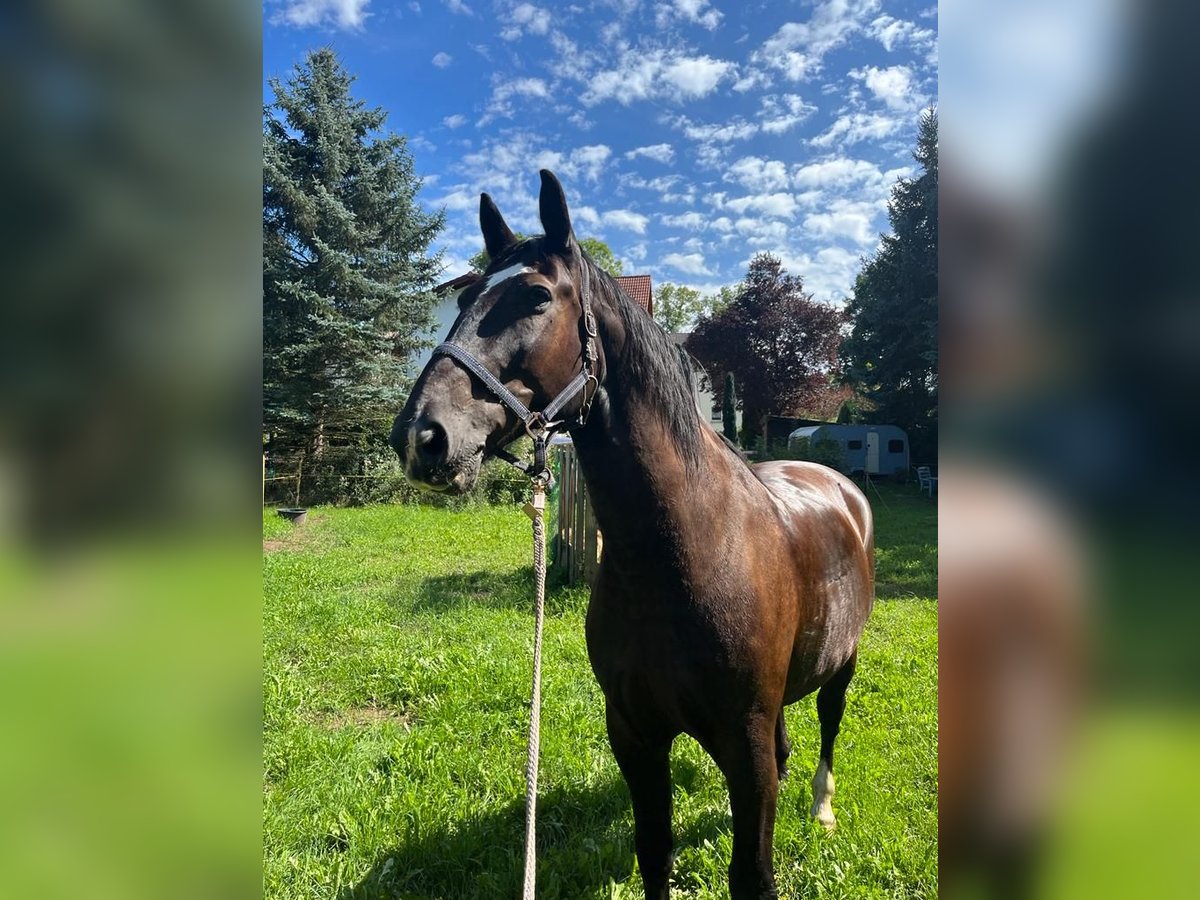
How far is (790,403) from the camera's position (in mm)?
29641

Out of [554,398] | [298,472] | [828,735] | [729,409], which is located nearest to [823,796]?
[828,735]

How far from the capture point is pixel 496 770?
335cm

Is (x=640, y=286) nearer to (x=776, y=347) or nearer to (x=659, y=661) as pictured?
(x=776, y=347)

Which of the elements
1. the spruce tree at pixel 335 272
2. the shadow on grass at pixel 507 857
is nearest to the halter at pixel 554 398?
the shadow on grass at pixel 507 857

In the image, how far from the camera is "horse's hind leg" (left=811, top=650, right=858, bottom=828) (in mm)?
2984

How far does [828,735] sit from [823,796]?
1.00 feet

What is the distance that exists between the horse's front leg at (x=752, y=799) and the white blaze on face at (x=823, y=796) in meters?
1.16

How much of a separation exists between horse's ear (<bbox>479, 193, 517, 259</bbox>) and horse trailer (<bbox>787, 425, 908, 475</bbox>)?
770 inches

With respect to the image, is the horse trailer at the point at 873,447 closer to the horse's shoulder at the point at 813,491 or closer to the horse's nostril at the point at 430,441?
the horse's shoulder at the point at 813,491
